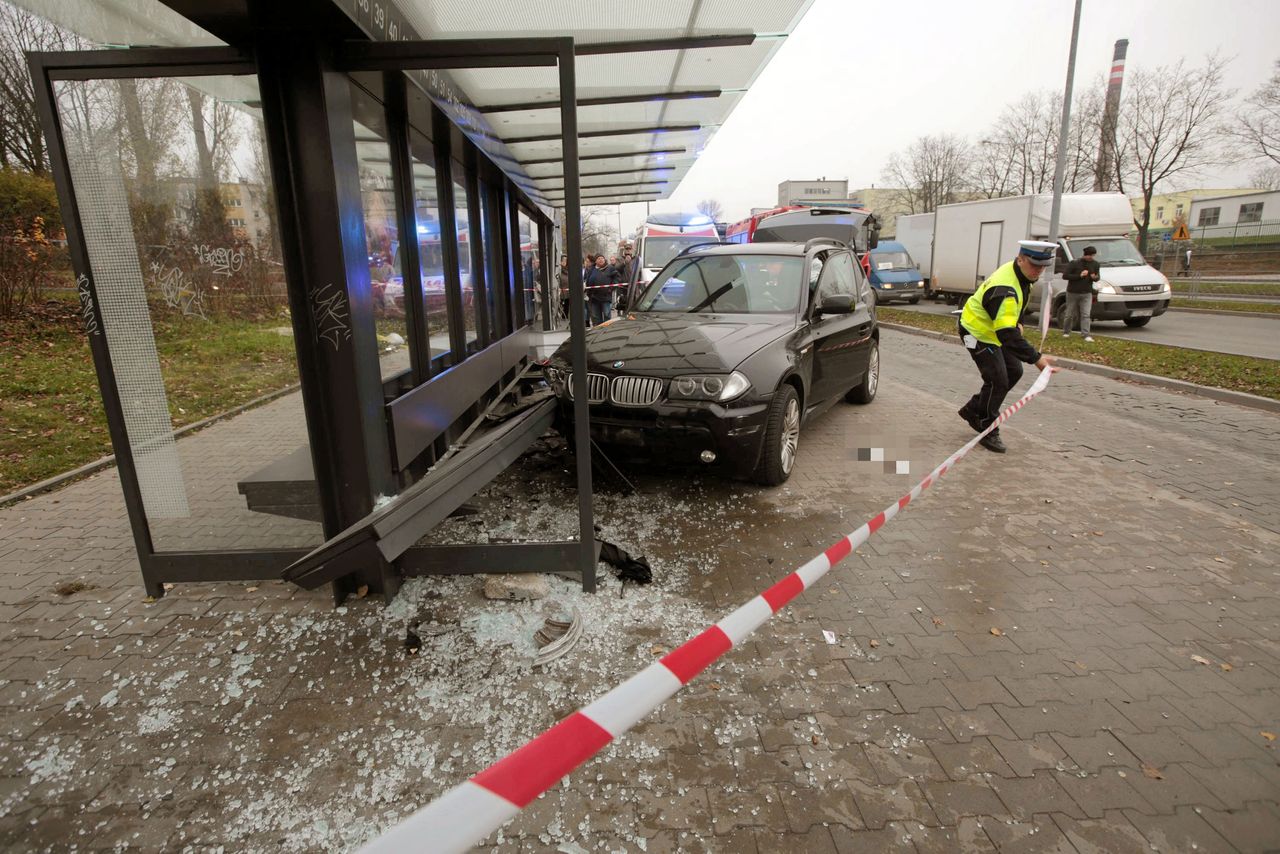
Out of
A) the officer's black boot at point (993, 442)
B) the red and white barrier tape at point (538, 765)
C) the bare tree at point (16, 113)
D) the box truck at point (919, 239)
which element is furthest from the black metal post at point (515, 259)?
the box truck at point (919, 239)

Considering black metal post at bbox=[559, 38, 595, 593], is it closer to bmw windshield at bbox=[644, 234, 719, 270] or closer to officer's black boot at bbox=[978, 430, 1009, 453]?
officer's black boot at bbox=[978, 430, 1009, 453]

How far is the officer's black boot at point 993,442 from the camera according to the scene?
6371 millimetres

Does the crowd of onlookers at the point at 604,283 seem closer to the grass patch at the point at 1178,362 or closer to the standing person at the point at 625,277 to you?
the standing person at the point at 625,277

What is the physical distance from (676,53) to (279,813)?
15.1 ft

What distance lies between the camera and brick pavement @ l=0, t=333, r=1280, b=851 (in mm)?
2281

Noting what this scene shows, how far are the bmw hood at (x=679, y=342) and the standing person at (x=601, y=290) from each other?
983cm

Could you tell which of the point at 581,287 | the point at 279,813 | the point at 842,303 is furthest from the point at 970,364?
the point at 279,813

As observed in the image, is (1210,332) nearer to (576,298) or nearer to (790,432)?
(790,432)

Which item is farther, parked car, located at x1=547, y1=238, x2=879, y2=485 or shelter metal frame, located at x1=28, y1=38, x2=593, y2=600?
parked car, located at x1=547, y1=238, x2=879, y2=485

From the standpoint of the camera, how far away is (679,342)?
17.2 ft

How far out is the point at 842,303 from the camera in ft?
20.0

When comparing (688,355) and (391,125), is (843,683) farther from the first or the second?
(391,125)

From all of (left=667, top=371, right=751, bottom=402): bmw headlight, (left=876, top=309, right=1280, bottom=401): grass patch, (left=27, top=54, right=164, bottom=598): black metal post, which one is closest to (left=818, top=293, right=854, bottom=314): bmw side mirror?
(left=667, top=371, right=751, bottom=402): bmw headlight

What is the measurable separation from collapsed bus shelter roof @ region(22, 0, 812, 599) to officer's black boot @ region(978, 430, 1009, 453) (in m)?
3.96
